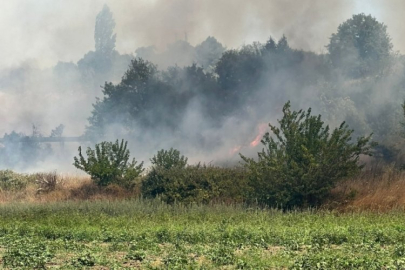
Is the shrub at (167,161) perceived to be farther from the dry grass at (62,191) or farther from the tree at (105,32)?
Answer: the tree at (105,32)

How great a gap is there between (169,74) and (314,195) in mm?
36322

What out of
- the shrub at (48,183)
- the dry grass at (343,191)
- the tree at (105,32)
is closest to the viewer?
the dry grass at (343,191)

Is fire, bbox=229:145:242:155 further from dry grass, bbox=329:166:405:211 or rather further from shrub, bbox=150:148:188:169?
dry grass, bbox=329:166:405:211

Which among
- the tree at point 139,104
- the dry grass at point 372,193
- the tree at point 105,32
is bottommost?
the dry grass at point 372,193

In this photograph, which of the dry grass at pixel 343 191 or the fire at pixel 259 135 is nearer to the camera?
the dry grass at pixel 343 191

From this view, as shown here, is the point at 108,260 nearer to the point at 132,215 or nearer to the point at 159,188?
the point at 132,215

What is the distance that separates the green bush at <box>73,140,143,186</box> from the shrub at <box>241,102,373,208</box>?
8.86 metres

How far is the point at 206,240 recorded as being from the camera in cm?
1334

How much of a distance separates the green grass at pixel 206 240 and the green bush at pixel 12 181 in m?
13.1

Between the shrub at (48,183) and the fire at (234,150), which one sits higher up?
the fire at (234,150)

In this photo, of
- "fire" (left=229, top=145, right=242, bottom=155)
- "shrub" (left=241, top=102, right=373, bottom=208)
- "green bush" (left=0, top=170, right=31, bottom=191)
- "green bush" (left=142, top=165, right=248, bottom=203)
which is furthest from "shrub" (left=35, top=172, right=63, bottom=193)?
"fire" (left=229, top=145, right=242, bottom=155)

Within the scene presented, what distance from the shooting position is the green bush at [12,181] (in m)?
32.4

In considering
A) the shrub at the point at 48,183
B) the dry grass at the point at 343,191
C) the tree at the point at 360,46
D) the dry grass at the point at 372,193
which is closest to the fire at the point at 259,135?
the tree at the point at 360,46

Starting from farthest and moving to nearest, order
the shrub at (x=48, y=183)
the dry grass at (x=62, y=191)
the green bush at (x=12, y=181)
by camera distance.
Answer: the green bush at (x=12, y=181), the shrub at (x=48, y=183), the dry grass at (x=62, y=191)
